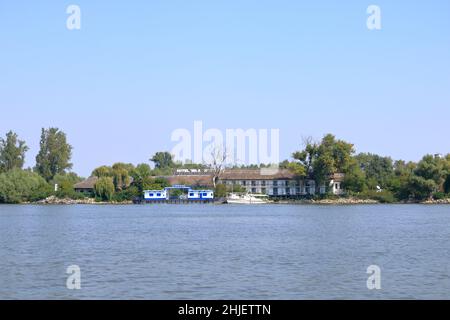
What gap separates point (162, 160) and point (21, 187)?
81451mm

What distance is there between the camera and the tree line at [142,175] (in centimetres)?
10669

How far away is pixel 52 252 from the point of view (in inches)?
1265

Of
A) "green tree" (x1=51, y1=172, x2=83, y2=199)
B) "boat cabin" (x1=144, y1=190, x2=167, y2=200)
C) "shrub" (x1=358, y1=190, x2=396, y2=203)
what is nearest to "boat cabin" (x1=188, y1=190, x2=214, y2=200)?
"boat cabin" (x1=144, y1=190, x2=167, y2=200)

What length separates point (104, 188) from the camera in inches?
4577

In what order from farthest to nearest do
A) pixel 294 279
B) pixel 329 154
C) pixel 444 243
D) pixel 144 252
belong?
pixel 329 154, pixel 444 243, pixel 144 252, pixel 294 279

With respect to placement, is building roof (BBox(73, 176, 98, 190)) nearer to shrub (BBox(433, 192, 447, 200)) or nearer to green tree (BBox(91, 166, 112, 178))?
green tree (BBox(91, 166, 112, 178))

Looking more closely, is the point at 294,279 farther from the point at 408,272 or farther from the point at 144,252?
the point at 144,252

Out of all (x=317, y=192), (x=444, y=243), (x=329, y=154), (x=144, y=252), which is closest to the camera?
(x=144, y=252)

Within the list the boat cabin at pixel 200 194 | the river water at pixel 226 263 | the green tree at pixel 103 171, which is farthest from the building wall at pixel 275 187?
the river water at pixel 226 263
